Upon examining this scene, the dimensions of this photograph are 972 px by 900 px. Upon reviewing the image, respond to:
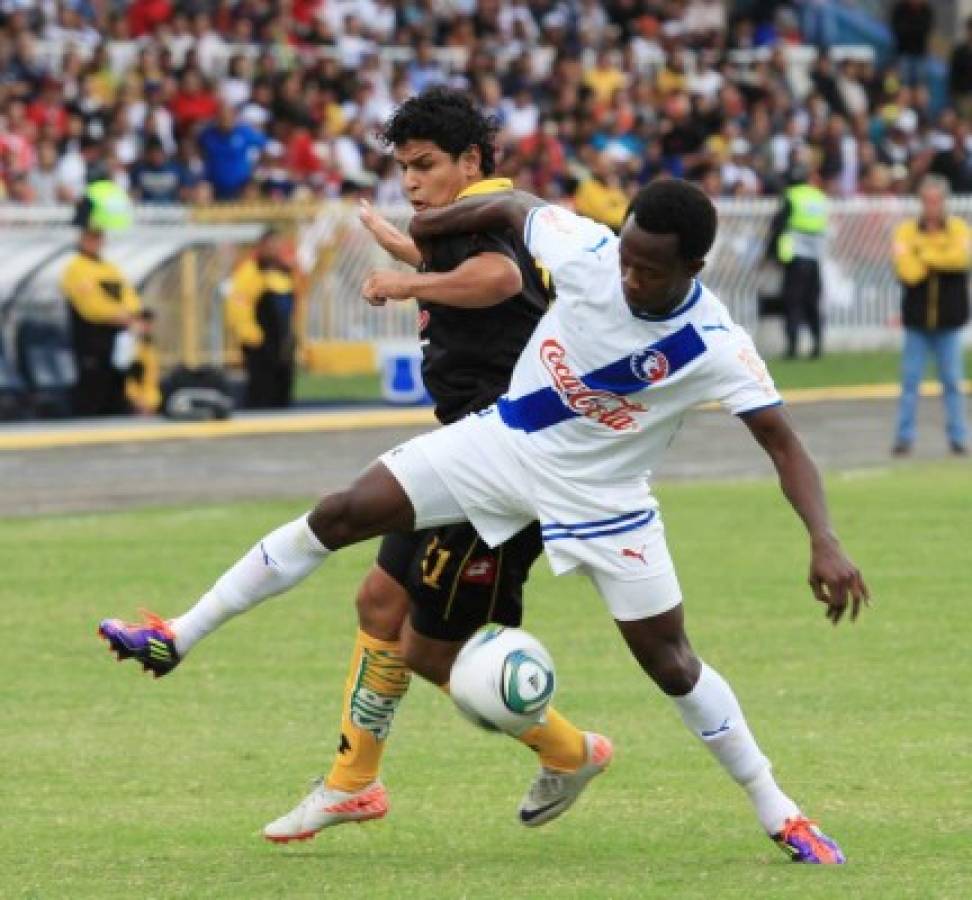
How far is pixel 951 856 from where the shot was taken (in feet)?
26.5

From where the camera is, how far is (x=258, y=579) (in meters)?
8.22

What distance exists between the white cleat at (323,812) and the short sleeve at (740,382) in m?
1.77

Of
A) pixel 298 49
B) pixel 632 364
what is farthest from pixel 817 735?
pixel 298 49

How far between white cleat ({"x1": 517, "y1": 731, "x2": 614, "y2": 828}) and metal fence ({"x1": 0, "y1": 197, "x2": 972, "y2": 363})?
18.2m

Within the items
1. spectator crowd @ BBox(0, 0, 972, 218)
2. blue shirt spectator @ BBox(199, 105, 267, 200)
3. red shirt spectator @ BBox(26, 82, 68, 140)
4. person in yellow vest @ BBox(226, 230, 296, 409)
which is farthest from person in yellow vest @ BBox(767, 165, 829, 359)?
red shirt spectator @ BBox(26, 82, 68, 140)

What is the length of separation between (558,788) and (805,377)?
22.3 meters

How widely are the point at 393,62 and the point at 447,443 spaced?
87.2ft

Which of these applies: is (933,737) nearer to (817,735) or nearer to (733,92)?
(817,735)

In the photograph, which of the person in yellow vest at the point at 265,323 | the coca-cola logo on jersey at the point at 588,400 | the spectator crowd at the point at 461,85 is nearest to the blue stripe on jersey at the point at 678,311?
the coca-cola logo on jersey at the point at 588,400

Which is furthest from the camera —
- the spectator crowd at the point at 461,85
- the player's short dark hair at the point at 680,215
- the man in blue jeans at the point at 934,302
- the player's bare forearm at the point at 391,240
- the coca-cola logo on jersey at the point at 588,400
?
the spectator crowd at the point at 461,85

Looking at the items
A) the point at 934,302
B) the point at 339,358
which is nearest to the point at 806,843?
the point at 934,302

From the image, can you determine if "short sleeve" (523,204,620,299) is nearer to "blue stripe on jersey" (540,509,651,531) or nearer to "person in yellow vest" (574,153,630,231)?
"blue stripe on jersey" (540,509,651,531)

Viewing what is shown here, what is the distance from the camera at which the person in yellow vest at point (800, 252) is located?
107 ft

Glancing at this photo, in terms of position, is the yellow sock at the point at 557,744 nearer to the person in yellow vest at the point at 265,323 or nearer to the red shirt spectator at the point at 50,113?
the person in yellow vest at the point at 265,323
